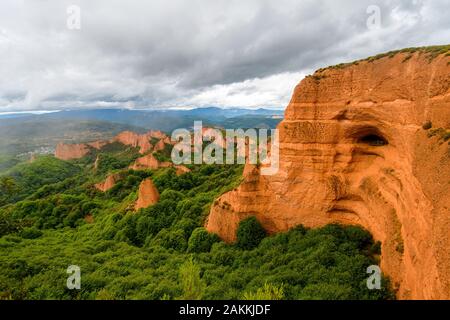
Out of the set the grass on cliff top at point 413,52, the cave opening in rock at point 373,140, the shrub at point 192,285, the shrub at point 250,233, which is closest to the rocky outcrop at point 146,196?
the shrub at point 250,233

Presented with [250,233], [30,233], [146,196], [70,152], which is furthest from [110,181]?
[70,152]

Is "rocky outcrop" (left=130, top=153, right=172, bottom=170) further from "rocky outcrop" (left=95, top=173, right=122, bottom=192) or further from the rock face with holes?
the rock face with holes

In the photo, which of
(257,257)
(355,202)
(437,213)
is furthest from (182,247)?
(437,213)

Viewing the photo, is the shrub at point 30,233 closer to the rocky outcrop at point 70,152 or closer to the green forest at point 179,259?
the green forest at point 179,259

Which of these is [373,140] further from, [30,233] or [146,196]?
[30,233]

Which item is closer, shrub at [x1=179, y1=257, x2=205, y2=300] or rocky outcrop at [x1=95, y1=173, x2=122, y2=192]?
shrub at [x1=179, y1=257, x2=205, y2=300]

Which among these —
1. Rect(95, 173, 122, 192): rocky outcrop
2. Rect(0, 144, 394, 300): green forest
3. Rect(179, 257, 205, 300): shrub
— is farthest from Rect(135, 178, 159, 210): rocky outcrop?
Rect(95, 173, 122, 192): rocky outcrop

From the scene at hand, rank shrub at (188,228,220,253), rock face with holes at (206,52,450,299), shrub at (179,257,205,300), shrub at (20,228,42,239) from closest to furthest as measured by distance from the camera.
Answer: rock face with holes at (206,52,450,299) → shrub at (179,257,205,300) → shrub at (188,228,220,253) → shrub at (20,228,42,239)
